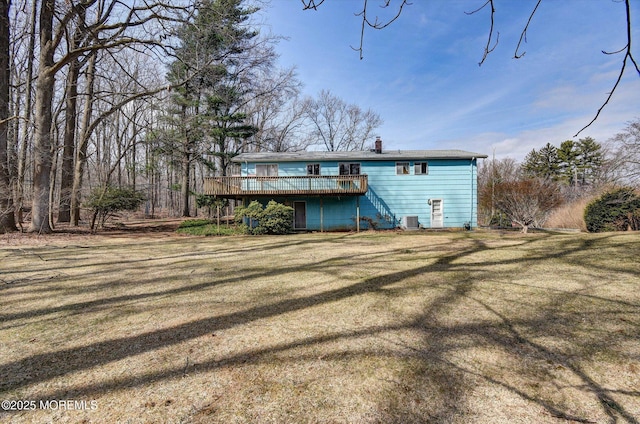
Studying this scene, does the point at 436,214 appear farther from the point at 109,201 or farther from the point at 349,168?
the point at 109,201

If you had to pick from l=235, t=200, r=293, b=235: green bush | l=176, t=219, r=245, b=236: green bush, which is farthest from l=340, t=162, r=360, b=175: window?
l=176, t=219, r=245, b=236: green bush

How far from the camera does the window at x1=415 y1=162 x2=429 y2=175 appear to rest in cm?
1684

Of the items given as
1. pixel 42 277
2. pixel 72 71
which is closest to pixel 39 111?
pixel 72 71

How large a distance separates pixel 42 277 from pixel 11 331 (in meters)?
3.02

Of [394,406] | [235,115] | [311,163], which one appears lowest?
[394,406]

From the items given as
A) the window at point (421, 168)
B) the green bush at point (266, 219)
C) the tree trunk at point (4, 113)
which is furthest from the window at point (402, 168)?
the tree trunk at point (4, 113)

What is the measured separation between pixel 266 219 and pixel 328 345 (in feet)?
38.8

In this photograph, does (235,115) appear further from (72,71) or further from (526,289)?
(526,289)

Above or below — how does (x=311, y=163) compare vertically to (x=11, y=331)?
above

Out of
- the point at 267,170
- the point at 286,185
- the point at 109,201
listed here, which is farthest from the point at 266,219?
the point at 109,201

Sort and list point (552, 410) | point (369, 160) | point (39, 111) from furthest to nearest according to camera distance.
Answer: point (369, 160) → point (39, 111) → point (552, 410)

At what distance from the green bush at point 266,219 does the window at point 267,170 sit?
8.96 feet

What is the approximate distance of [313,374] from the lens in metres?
2.49

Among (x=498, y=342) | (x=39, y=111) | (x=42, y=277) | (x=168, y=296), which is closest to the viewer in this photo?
(x=498, y=342)
